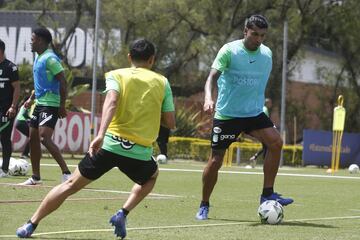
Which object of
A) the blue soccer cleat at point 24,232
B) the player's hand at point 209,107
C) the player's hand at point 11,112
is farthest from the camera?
the player's hand at point 11,112

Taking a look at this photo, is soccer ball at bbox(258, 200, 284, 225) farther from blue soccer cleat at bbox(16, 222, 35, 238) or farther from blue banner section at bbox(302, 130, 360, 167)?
blue banner section at bbox(302, 130, 360, 167)

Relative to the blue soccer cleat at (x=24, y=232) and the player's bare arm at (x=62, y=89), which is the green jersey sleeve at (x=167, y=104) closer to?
the blue soccer cleat at (x=24, y=232)

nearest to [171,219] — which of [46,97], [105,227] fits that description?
[105,227]

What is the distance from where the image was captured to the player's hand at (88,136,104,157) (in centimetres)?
709

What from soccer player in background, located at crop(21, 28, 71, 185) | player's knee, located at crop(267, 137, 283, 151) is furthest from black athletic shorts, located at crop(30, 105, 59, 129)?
player's knee, located at crop(267, 137, 283, 151)

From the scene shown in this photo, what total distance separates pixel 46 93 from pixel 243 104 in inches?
149

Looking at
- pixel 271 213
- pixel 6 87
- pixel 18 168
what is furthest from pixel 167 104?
pixel 18 168

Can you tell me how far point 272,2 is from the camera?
39875 millimetres

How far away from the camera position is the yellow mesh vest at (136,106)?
7363 mm

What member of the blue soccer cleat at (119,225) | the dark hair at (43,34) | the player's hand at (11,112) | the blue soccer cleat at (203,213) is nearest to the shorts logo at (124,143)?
the blue soccer cleat at (119,225)

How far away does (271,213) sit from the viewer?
898cm

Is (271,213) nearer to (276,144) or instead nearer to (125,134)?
(276,144)

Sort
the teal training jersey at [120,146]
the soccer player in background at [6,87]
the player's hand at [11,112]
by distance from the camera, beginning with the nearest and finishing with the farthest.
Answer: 1. the teal training jersey at [120,146]
2. the player's hand at [11,112]
3. the soccer player in background at [6,87]

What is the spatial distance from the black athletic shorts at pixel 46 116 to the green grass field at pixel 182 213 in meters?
0.87
